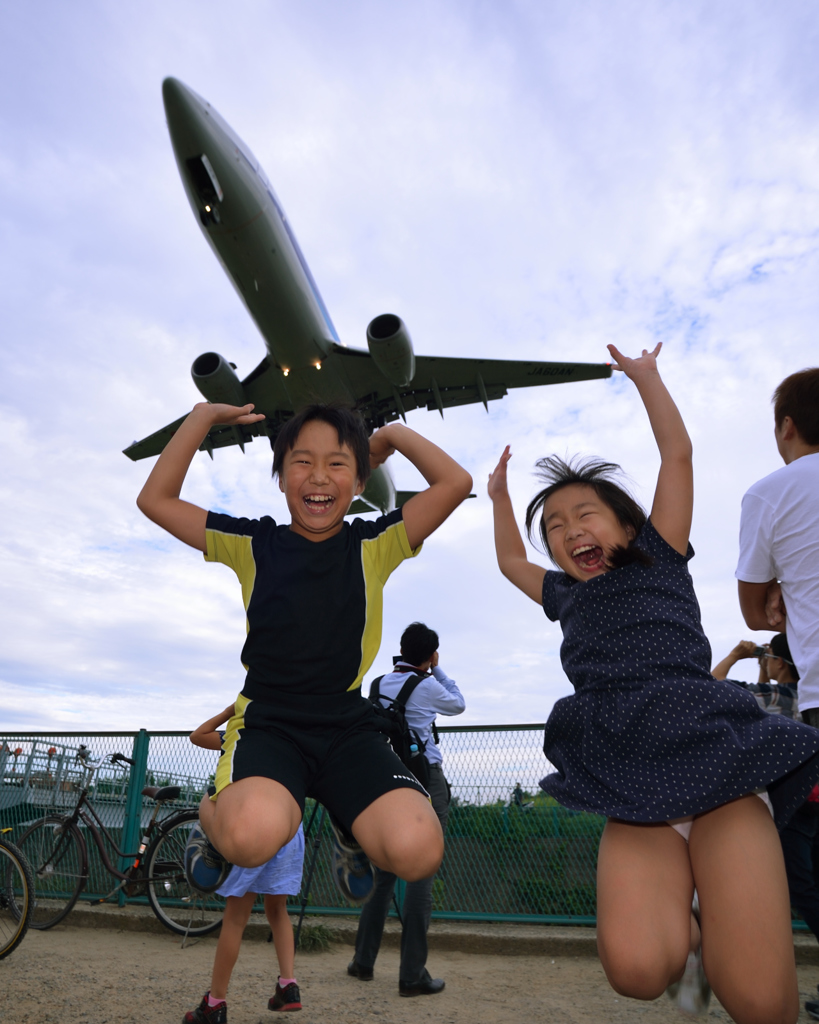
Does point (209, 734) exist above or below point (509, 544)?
below

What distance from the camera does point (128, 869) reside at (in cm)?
517

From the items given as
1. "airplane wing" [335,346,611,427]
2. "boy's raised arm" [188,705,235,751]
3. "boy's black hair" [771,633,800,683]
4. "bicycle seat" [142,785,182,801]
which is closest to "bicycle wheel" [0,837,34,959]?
"bicycle seat" [142,785,182,801]

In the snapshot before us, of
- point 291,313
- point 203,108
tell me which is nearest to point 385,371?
point 291,313

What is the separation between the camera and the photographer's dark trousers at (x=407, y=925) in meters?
3.59

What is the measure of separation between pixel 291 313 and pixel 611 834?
1169cm

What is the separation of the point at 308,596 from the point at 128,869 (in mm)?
4502

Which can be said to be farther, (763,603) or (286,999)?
(286,999)

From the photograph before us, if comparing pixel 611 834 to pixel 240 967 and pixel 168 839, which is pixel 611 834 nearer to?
pixel 240 967

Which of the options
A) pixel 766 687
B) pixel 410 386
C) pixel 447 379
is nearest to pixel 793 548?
pixel 766 687

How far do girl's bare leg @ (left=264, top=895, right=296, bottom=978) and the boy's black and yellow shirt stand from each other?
178cm

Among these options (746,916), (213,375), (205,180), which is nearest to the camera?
(746,916)

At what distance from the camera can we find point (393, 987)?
374 centimetres

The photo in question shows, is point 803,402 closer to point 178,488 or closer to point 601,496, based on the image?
point 601,496

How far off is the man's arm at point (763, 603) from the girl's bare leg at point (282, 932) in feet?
8.10
